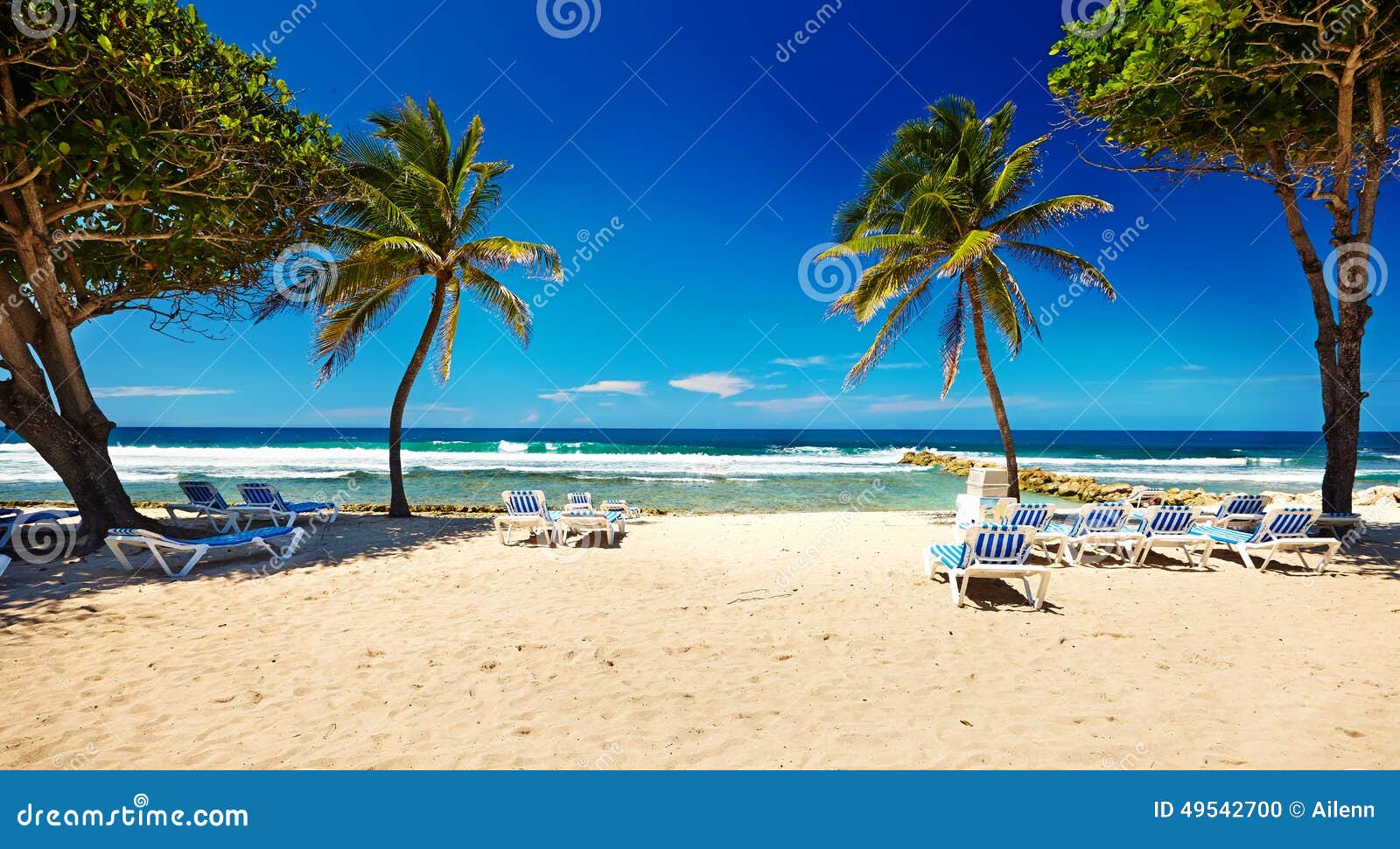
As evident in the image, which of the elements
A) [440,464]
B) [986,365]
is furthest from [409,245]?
[440,464]

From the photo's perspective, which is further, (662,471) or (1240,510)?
(662,471)

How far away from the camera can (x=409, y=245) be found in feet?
36.0

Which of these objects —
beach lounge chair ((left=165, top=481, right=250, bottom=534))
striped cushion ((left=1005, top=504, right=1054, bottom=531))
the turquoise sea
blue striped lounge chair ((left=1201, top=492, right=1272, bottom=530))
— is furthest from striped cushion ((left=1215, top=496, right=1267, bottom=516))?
beach lounge chair ((left=165, top=481, right=250, bottom=534))

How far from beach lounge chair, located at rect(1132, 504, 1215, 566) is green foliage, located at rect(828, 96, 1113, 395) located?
5.15m

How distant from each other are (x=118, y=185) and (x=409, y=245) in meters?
4.28

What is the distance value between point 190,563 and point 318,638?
3.52 meters

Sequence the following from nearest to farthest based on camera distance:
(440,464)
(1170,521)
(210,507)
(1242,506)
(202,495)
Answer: (1170,521) → (1242,506) → (210,507) → (202,495) → (440,464)

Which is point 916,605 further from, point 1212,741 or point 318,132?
point 318,132

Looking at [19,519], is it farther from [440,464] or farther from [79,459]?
[440,464]

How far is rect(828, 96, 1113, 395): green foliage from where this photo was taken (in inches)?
484

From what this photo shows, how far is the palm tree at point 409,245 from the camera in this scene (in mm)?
11383
